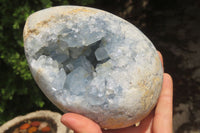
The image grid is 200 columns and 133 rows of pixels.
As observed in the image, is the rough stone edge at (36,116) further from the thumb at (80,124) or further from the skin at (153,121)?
the thumb at (80,124)

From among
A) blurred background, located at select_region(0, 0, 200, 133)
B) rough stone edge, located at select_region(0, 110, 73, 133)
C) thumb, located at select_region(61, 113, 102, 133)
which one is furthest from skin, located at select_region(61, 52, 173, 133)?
blurred background, located at select_region(0, 0, 200, 133)

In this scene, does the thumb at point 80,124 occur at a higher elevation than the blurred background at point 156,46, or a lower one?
higher

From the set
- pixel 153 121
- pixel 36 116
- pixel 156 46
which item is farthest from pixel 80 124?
pixel 156 46

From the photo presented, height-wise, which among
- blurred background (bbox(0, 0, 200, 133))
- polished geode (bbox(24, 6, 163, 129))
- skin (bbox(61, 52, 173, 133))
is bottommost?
blurred background (bbox(0, 0, 200, 133))

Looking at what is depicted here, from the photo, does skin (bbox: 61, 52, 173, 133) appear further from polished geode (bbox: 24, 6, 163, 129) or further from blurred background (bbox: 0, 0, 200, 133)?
blurred background (bbox: 0, 0, 200, 133)

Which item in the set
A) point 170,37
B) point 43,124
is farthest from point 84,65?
point 170,37

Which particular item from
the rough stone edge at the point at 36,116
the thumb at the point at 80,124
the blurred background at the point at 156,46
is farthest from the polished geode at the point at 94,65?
the rough stone edge at the point at 36,116
